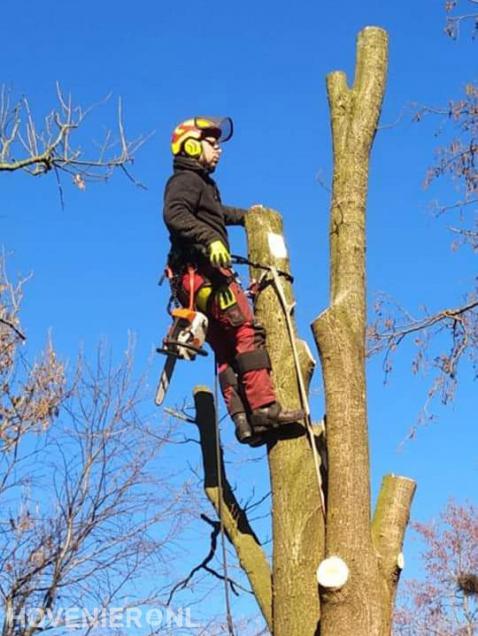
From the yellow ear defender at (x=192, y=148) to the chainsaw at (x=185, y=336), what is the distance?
0.72 metres

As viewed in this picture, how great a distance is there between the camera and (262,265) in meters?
3.87

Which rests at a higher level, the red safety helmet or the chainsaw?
the red safety helmet

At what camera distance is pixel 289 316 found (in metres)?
3.76

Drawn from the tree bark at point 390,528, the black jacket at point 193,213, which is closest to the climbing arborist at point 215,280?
the black jacket at point 193,213

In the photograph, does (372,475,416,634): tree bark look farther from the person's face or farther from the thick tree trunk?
the person's face

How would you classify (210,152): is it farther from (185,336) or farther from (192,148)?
(185,336)

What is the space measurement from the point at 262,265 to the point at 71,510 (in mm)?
5588

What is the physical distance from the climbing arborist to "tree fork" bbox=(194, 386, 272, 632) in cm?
22

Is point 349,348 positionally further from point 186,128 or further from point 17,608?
point 17,608

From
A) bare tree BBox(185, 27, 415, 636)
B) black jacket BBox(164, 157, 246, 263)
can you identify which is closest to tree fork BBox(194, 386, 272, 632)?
bare tree BBox(185, 27, 415, 636)

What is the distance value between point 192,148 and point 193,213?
0.34 metres

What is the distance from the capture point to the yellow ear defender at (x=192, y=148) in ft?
13.4

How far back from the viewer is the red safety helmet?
409 cm

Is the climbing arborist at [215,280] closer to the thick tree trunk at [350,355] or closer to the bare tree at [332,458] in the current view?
the bare tree at [332,458]
